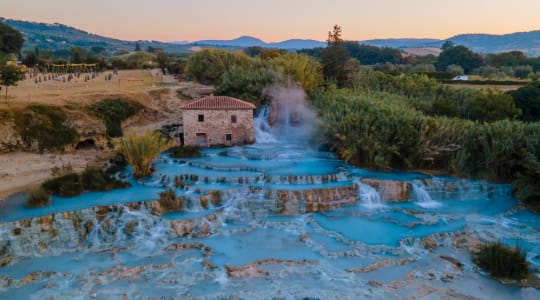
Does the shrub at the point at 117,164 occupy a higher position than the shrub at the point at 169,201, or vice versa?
the shrub at the point at 117,164

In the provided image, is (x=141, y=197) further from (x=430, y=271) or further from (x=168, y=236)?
(x=430, y=271)

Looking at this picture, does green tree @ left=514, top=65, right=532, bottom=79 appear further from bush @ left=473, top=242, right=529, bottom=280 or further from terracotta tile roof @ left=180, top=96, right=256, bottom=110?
bush @ left=473, top=242, right=529, bottom=280

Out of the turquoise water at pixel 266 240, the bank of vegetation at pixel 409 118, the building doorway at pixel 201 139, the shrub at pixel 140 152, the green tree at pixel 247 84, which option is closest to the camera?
the turquoise water at pixel 266 240

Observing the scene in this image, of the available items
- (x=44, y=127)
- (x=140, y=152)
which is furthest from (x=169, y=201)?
(x=44, y=127)

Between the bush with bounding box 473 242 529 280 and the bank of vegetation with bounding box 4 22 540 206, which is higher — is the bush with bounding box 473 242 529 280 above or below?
below

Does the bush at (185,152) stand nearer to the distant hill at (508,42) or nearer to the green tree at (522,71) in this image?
the green tree at (522,71)

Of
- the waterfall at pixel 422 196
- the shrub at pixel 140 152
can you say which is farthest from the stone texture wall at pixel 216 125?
the waterfall at pixel 422 196

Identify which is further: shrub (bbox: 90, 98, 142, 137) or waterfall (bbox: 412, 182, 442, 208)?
shrub (bbox: 90, 98, 142, 137)

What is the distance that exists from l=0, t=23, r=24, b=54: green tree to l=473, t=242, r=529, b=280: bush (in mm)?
55146

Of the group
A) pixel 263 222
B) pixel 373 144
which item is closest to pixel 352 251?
pixel 263 222

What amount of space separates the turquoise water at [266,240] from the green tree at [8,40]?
43.0 m

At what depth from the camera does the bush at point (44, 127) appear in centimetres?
2144

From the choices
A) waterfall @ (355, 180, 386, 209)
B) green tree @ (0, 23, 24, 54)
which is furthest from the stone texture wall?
green tree @ (0, 23, 24, 54)

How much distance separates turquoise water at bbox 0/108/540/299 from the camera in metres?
11.3
